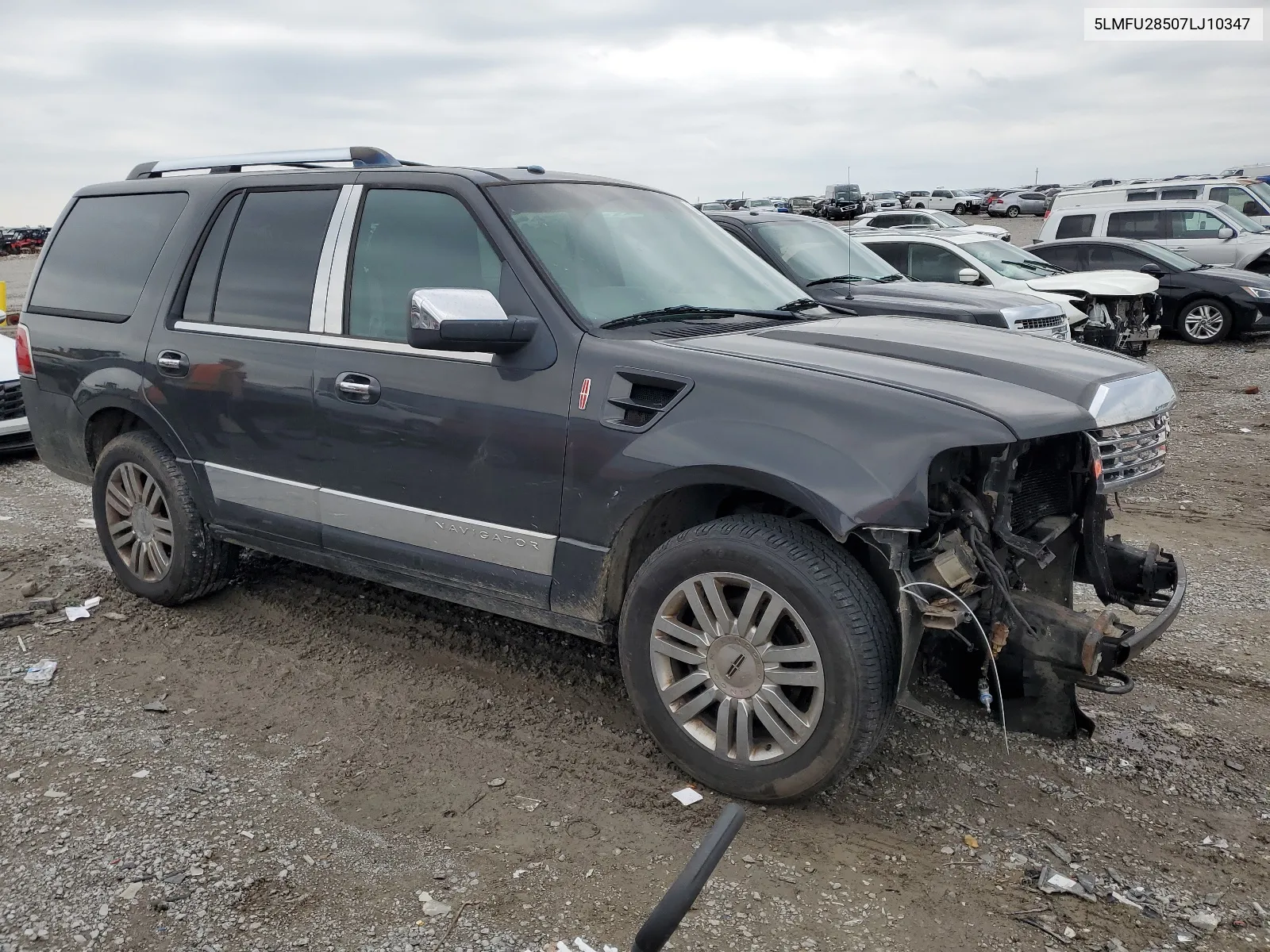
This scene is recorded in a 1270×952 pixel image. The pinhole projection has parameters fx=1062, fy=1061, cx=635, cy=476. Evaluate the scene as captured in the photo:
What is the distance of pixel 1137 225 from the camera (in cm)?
1741

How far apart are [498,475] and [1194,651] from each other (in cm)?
306

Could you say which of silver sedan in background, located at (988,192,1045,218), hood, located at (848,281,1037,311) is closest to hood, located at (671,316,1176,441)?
hood, located at (848,281,1037,311)

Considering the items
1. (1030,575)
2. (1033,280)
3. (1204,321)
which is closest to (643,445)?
(1030,575)

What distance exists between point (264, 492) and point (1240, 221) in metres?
18.6

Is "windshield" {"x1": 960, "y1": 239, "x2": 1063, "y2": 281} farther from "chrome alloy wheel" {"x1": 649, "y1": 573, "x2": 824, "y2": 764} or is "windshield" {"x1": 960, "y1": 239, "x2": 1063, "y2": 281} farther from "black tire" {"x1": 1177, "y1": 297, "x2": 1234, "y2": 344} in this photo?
"chrome alloy wheel" {"x1": 649, "y1": 573, "x2": 824, "y2": 764}

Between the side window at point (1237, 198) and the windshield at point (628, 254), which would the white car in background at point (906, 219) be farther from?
the windshield at point (628, 254)

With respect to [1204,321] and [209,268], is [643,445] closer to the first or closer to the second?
[209,268]

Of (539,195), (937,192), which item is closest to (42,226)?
(937,192)

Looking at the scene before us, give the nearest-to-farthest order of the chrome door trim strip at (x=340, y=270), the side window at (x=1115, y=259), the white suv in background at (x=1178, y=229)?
1. the chrome door trim strip at (x=340, y=270)
2. the side window at (x=1115, y=259)
3. the white suv in background at (x=1178, y=229)

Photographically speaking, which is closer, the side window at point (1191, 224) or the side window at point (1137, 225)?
the side window at point (1137, 225)

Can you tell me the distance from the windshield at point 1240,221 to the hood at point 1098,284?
5.71 metres

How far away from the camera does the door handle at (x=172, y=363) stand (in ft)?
14.9

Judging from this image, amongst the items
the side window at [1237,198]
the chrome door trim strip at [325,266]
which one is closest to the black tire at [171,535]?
the chrome door trim strip at [325,266]

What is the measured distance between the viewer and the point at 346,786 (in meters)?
3.45
